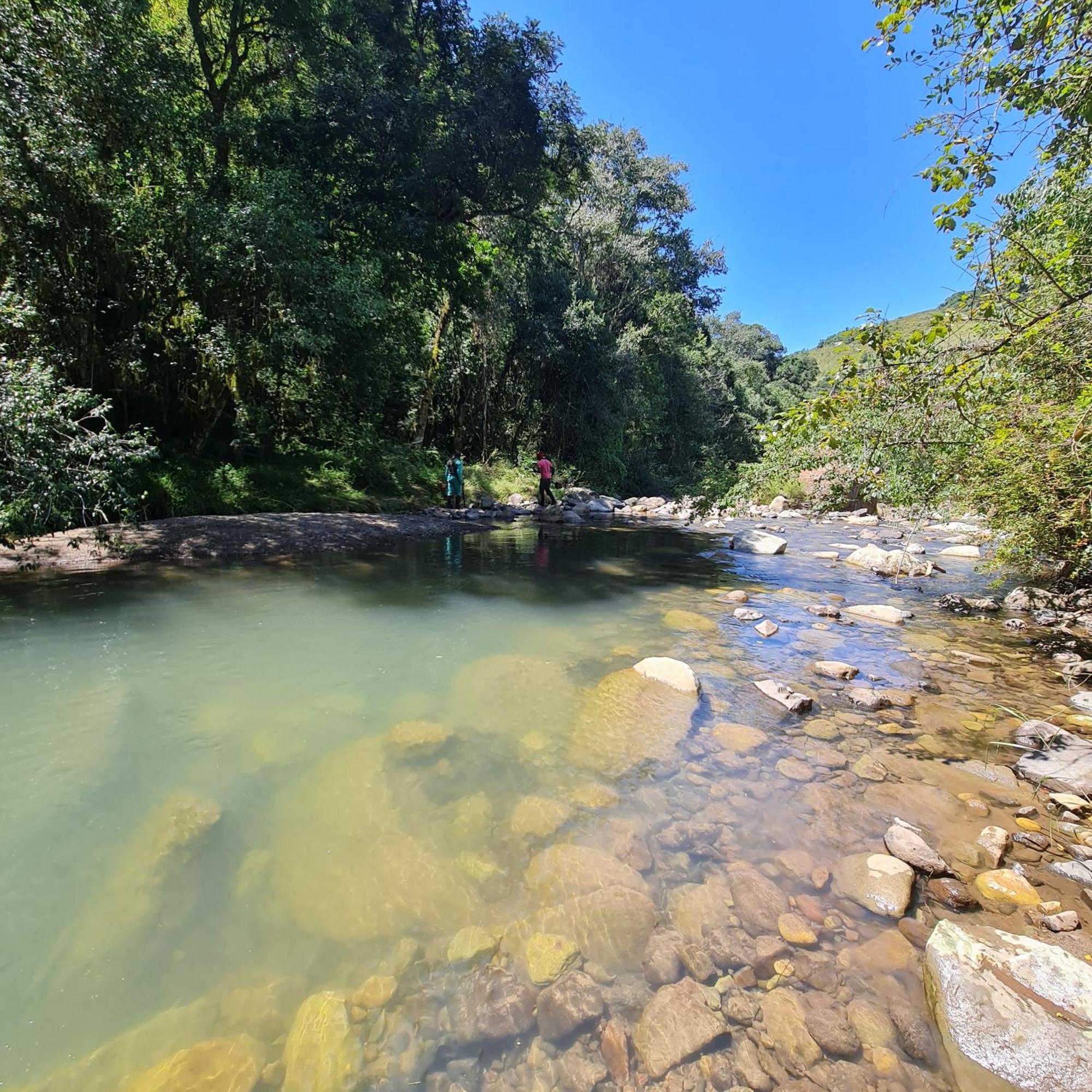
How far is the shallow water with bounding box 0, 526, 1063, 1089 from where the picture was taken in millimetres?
2475

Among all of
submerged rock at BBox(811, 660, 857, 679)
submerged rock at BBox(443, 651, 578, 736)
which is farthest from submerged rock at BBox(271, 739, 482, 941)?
submerged rock at BBox(811, 660, 857, 679)

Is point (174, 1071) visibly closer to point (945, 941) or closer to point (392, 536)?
point (945, 941)

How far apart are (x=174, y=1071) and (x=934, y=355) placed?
5754 millimetres

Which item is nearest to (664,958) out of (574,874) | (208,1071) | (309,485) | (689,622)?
(574,874)

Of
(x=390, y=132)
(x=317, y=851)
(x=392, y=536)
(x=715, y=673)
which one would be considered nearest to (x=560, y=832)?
(x=317, y=851)

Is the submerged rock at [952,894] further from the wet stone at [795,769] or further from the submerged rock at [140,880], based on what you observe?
the submerged rock at [140,880]

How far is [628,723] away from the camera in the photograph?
4.84m

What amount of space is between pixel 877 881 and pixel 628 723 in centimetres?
215

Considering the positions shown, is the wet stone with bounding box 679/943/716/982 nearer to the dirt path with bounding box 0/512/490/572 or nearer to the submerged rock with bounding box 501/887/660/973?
the submerged rock with bounding box 501/887/660/973

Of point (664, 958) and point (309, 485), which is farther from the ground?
point (309, 485)

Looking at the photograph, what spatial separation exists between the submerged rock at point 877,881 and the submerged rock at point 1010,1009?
0.38m

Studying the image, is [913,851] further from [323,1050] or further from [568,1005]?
[323,1050]

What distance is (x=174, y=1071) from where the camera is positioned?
205 cm

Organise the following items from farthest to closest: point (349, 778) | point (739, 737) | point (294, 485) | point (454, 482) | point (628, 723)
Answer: point (454, 482) < point (294, 485) < point (628, 723) < point (739, 737) < point (349, 778)
